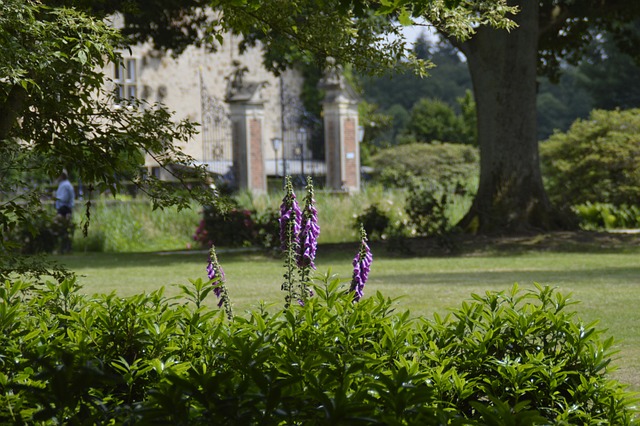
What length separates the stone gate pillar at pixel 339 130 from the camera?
30031mm

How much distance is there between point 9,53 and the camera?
509cm

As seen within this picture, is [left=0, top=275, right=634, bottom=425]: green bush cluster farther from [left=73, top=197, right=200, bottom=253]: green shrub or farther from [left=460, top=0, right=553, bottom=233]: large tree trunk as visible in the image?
[left=73, top=197, right=200, bottom=253]: green shrub

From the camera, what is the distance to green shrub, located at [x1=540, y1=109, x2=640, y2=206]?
2403 centimetres

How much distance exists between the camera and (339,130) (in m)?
30.2

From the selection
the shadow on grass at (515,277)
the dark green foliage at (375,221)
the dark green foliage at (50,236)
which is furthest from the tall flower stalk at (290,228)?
the dark green foliage at (50,236)

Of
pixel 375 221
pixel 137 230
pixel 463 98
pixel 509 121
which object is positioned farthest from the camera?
pixel 463 98

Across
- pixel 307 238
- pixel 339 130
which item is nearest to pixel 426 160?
pixel 339 130

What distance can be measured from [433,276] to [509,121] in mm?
5426

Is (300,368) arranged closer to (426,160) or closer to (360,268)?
(360,268)

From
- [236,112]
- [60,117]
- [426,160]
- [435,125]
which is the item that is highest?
[435,125]

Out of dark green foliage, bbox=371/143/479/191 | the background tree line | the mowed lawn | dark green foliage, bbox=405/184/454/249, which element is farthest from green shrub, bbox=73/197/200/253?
dark green foliage, bbox=371/143/479/191

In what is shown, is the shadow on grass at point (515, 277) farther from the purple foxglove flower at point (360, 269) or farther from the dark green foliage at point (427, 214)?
the purple foxglove flower at point (360, 269)

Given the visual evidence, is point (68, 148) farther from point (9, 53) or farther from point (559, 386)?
point (559, 386)

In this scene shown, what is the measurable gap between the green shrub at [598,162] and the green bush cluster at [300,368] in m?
20.0
